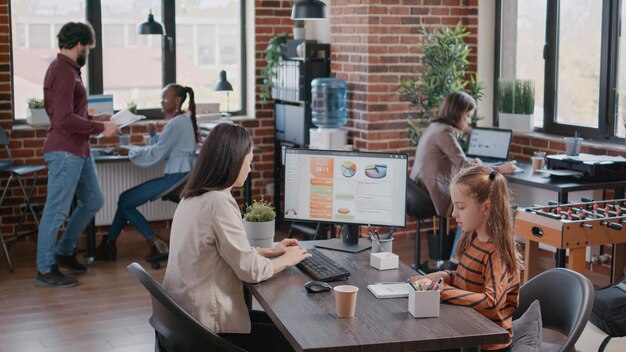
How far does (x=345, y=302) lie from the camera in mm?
2744

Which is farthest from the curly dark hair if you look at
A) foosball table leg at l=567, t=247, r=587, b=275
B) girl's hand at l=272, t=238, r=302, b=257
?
foosball table leg at l=567, t=247, r=587, b=275

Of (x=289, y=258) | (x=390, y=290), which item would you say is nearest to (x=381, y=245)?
(x=289, y=258)

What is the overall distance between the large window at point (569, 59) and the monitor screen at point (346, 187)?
10.1ft

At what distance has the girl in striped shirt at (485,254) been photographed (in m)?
2.91

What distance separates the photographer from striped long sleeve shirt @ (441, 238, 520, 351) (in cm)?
289

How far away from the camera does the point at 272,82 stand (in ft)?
24.5

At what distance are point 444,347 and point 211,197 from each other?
3.26 ft

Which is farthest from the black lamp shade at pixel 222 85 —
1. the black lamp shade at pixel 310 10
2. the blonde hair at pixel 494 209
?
the blonde hair at pixel 494 209

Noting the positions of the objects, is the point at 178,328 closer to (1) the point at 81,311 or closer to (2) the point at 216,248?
(2) the point at 216,248

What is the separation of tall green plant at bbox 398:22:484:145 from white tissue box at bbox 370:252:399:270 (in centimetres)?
339

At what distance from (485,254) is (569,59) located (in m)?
3.95

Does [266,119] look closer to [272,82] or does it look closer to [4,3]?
[272,82]

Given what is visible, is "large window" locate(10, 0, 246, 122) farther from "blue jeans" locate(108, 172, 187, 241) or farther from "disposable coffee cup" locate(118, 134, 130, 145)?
"blue jeans" locate(108, 172, 187, 241)

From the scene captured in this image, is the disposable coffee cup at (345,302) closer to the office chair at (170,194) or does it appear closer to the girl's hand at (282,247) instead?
the girl's hand at (282,247)
